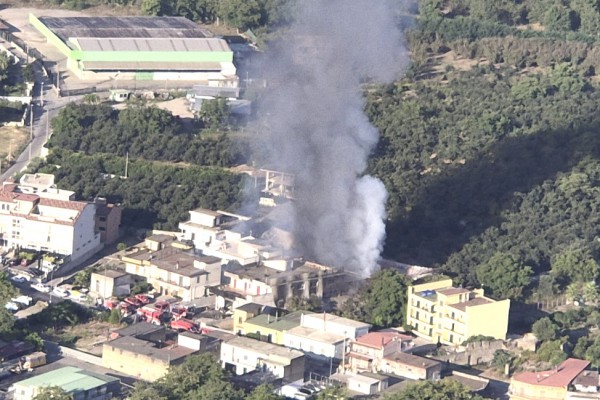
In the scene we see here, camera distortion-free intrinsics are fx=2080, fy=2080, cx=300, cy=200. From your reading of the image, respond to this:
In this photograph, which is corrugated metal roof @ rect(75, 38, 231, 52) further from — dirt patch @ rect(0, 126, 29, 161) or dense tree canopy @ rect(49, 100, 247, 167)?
dirt patch @ rect(0, 126, 29, 161)

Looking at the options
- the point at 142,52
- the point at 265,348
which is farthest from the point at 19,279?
the point at 142,52

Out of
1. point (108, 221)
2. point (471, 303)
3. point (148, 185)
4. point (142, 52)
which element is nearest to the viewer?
point (471, 303)

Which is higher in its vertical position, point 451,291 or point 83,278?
point 451,291

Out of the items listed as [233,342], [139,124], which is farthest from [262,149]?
[233,342]

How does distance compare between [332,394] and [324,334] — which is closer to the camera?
[332,394]

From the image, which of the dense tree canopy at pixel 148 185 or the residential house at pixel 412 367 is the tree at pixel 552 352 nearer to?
the residential house at pixel 412 367

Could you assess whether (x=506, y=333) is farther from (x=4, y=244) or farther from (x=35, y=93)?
(x=35, y=93)

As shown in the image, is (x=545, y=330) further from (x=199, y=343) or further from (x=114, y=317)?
(x=114, y=317)
